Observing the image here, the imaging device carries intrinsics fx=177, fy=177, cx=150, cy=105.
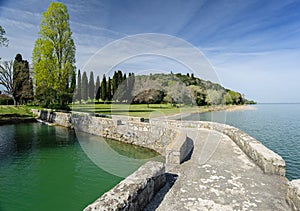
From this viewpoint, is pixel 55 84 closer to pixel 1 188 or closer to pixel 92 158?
pixel 92 158

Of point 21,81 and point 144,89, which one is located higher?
point 21,81

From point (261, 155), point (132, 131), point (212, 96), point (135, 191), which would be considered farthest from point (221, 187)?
point (212, 96)

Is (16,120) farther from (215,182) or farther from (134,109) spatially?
(215,182)

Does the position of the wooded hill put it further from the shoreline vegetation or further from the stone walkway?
the stone walkway

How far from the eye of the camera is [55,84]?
65.1 ft

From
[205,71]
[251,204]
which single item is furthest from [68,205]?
[205,71]

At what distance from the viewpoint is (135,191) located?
3068 mm

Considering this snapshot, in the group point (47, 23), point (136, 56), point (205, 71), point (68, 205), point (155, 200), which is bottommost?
point (68, 205)

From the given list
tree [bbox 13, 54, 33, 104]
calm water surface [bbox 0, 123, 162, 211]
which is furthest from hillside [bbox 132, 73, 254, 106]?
tree [bbox 13, 54, 33, 104]

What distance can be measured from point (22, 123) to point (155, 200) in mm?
20915

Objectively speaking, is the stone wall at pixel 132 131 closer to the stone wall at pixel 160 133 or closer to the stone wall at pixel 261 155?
the stone wall at pixel 160 133

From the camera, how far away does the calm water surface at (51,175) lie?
5.23 meters

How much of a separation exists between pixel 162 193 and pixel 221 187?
1358 mm

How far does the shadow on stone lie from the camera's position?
3456mm
